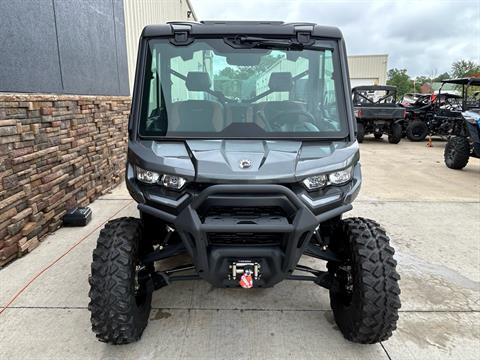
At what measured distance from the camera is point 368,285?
2.43m

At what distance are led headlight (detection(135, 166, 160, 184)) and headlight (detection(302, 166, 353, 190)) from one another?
94 cm

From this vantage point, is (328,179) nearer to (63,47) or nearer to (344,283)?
(344,283)

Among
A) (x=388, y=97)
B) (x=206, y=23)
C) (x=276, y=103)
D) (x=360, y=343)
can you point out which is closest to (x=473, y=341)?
(x=360, y=343)

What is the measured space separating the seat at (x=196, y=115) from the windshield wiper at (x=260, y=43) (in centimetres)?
33

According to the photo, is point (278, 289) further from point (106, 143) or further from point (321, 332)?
point (106, 143)

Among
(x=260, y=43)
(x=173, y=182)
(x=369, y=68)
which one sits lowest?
(x=173, y=182)

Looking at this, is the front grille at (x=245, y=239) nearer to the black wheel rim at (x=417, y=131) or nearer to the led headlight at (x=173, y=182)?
the led headlight at (x=173, y=182)

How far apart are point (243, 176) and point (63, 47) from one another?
4017 mm

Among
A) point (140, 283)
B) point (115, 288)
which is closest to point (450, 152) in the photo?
point (140, 283)

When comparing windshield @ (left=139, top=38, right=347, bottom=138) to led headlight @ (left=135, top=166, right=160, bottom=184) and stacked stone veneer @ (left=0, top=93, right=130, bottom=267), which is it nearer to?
led headlight @ (left=135, top=166, right=160, bottom=184)

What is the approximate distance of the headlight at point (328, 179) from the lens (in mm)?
2369

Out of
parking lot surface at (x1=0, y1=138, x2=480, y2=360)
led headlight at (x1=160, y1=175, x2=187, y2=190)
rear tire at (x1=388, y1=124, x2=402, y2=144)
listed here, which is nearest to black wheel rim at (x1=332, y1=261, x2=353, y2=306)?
parking lot surface at (x1=0, y1=138, x2=480, y2=360)

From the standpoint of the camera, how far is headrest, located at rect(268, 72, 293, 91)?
2887 mm

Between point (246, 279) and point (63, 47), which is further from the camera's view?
point (63, 47)
